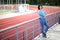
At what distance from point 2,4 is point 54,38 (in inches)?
1263

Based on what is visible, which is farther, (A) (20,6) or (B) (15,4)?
(B) (15,4)

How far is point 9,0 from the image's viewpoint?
3881cm

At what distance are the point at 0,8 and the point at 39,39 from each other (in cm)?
A: 3366

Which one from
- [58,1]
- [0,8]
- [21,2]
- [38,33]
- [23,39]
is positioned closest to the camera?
[23,39]

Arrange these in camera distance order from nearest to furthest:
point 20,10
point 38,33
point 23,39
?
point 23,39 → point 38,33 → point 20,10

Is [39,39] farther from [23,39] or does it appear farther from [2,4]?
[2,4]

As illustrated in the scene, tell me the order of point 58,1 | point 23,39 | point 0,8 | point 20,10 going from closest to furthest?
point 23,39 < point 20,10 < point 0,8 < point 58,1

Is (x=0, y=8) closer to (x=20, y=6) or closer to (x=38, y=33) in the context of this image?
(x=20, y=6)

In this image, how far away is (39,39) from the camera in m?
7.34

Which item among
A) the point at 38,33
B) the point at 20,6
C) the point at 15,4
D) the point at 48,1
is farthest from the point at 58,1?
the point at 38,33

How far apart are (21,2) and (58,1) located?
1802 centimetres

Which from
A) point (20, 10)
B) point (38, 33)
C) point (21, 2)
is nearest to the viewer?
point (38, 33)

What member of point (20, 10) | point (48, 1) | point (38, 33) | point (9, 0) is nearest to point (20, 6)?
point (20, 10)

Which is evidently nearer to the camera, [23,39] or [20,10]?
[23,39]
